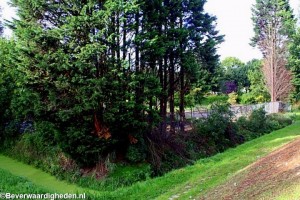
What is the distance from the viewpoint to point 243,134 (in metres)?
15.0

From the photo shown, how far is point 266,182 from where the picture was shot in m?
4.21

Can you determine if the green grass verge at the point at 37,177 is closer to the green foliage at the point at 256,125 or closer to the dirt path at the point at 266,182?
the dirt path at the point at 266,182

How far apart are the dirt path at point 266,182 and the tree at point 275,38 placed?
78.4ft

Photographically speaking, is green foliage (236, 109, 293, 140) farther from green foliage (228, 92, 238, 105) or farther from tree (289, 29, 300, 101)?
green foliage (228, 92, 238, 105)

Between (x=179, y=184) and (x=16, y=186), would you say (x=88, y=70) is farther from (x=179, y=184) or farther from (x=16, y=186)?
(x=179, y=184)

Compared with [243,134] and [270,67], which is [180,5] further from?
[270,67]

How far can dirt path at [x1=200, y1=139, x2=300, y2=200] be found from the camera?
382 centimetres

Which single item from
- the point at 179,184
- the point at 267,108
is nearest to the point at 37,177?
the point at 179,184

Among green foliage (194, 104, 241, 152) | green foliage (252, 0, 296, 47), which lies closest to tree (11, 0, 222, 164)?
green foliage (194, 104, 241, 152)

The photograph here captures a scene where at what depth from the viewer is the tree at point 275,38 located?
88.9ft

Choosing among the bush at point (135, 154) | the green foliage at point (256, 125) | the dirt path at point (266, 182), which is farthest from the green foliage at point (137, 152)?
the green foliage at point (256, 125)

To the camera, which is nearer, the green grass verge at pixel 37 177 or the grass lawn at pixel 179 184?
the grass lawn at pixel 179 184

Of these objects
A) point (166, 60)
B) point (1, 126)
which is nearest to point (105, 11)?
point (166, 60)

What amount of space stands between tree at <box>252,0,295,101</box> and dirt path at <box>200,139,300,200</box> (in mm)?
23889
